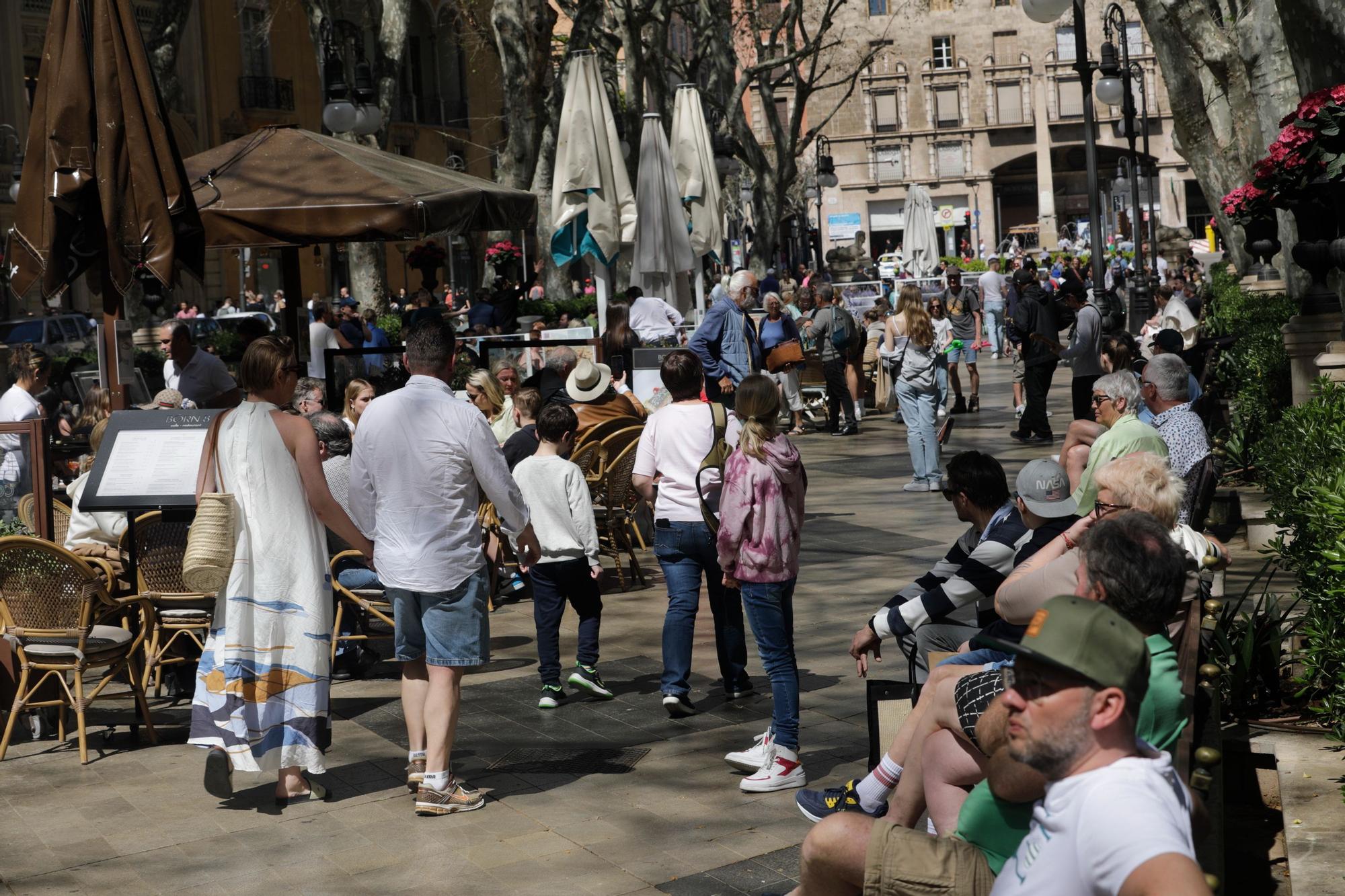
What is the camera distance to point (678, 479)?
24.0ft

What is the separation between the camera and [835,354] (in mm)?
19000

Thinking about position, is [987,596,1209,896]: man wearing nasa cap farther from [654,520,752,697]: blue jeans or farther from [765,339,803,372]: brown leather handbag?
[765,339,803,372]: brown leather handbag

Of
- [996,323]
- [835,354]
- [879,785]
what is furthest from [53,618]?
[996,323]

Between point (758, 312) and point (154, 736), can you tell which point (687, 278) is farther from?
point (154, 736)

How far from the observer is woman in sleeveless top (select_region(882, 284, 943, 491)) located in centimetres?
1419

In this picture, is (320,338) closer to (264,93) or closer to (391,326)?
(391,326)

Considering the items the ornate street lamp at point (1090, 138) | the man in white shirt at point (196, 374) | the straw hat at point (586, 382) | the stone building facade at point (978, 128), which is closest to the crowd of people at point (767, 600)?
the man in white shirt at point (196, 374)

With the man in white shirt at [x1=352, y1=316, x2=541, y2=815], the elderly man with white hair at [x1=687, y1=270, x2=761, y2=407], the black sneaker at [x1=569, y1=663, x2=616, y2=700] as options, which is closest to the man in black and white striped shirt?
the man in white shirt at [x1=352, y1=316, x2=541, y2=815]

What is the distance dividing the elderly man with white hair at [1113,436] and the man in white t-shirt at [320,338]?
9.92 m

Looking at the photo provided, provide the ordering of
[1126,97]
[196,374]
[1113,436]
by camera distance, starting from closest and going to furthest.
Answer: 1. [1113,436]
2. [196,374]
3. [1126,97]

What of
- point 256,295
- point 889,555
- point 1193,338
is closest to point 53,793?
point 889,555

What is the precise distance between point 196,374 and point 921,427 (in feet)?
20.5

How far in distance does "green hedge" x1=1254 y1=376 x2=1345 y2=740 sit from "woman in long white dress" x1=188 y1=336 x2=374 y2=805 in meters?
3.58

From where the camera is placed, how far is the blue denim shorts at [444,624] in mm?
6055
